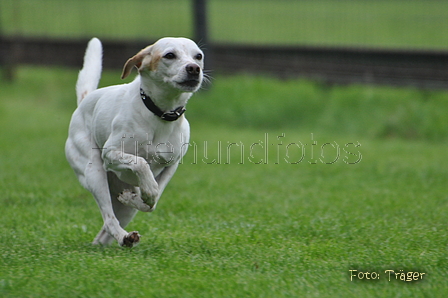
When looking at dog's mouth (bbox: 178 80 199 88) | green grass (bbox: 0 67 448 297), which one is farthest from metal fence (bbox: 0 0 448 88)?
dog's mouth (bbox: 178 80 199 88)

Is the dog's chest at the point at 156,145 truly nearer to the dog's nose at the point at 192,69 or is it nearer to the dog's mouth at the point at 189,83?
the dog's mouth at the point at 189,83

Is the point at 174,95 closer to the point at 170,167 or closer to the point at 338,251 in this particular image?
the point at 170,167

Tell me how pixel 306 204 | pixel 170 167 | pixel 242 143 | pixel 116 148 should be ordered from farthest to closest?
pixel 242 143 → pixel 306 204 → pixel 170 167 → pixel 116 148

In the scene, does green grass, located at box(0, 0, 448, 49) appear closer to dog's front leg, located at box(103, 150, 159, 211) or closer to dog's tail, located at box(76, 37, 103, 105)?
dog's tail, located at box(76, 37, 103, 105)

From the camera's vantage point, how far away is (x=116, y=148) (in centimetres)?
475

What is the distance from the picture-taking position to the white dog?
466 cm

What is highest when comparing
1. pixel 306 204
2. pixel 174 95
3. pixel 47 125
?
pixel 174 95

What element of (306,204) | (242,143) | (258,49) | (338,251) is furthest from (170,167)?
(258,49)

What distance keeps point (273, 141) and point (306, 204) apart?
489 centimetres

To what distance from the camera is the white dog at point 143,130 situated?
15.3 feet

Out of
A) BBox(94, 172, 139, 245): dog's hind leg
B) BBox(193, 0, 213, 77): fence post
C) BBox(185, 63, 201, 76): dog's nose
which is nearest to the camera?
BBox(185, 63, 201, 76): dog's nose

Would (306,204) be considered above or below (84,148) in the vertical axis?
below

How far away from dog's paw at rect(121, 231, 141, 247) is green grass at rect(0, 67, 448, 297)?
0.18 ft

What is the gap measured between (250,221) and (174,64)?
6.44ft
